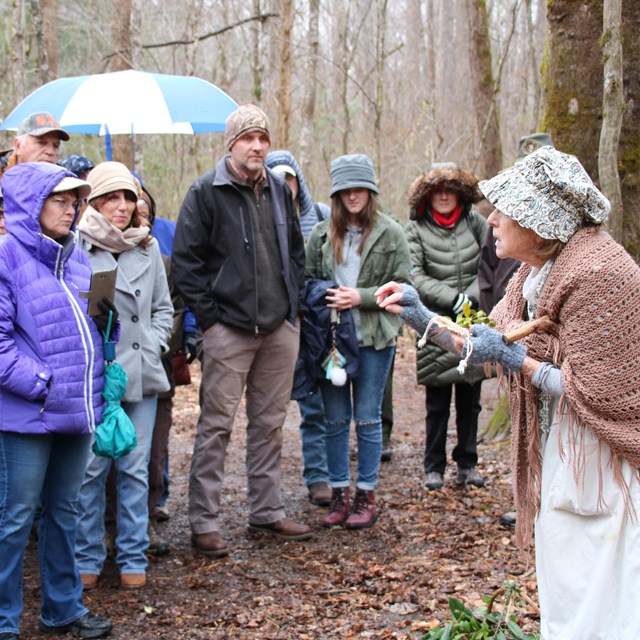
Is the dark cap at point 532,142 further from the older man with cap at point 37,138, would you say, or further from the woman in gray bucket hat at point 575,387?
the older man with cap at point 37,138

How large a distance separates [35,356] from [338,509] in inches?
104

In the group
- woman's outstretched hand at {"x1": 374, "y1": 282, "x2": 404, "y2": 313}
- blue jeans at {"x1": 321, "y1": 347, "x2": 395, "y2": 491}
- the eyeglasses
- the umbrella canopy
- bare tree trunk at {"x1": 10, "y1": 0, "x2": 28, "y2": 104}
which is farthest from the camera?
bare tree trunk at {"x1": 10, "y1": 0, "x2": 28, "y2": 104}

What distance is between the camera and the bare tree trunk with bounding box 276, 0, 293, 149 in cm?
1116

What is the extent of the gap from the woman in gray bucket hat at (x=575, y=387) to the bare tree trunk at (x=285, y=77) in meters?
8.77

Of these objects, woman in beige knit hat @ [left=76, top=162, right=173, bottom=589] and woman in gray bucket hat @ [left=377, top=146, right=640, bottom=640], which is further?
woman in beige knit hat @ [left=76, top=162, right=173, bottom=589]

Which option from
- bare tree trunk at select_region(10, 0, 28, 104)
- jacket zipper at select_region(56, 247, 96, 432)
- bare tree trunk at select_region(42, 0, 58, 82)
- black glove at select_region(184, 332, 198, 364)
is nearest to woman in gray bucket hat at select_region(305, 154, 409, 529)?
black glove at select_region(184, 332, 198, 364)

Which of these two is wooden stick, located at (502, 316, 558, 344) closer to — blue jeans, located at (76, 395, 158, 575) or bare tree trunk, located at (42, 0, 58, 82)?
blue jeans, located at (76, 395, 158, 575)

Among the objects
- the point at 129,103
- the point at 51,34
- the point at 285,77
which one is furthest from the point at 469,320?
the point at 51,34

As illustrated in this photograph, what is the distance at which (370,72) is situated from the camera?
15.6m

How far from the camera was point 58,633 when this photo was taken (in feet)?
Result: 12.8

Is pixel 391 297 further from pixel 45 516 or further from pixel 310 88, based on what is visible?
pixel 310 88

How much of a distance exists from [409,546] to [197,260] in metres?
2.20

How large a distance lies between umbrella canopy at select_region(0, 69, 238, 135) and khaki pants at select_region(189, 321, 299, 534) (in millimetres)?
1919

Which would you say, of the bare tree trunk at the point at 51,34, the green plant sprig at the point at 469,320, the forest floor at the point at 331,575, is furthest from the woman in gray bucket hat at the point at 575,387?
the bare tree trunk at the point at 51,34
